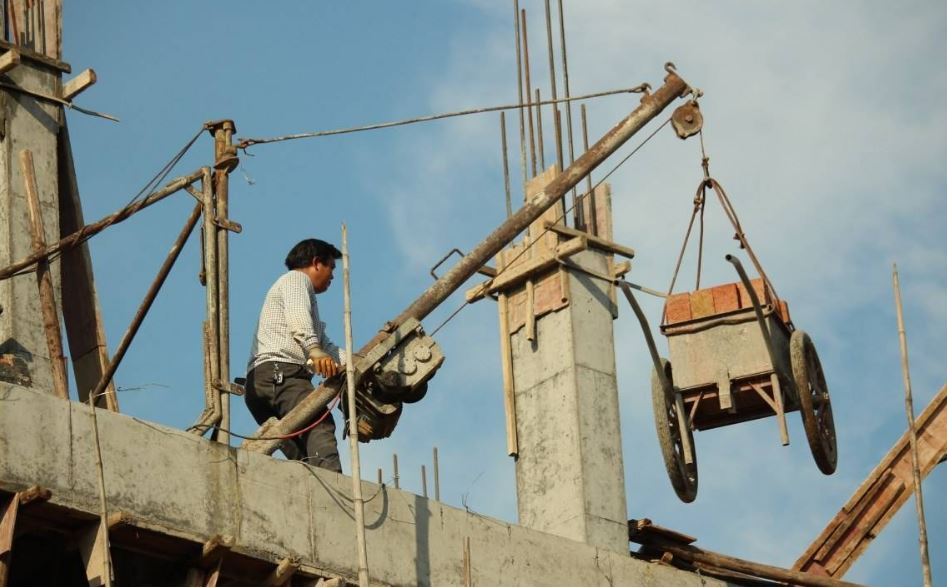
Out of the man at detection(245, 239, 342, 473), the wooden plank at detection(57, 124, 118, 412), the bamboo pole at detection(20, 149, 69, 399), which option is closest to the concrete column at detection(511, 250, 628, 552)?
the man at detection(245, 239, 342, 473)

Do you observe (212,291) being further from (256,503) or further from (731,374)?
(731,374)

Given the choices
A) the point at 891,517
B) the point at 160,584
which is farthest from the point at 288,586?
the point at 891,517

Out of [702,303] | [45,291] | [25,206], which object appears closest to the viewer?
[45,291]

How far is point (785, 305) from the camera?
657 inches

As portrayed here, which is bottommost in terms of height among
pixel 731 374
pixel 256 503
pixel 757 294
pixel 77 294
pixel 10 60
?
pixel 256 503

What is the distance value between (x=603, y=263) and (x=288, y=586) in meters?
5.68

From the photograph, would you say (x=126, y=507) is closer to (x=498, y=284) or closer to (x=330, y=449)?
(x=330, y=449)

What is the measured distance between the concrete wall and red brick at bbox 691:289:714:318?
276cm

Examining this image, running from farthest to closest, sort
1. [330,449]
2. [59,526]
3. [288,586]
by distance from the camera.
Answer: [330,449], [288,586], [59,526]

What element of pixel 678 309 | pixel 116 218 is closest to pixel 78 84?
pixel 116 218

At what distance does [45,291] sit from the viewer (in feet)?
51.0

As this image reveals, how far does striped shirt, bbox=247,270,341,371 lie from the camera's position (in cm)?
1353

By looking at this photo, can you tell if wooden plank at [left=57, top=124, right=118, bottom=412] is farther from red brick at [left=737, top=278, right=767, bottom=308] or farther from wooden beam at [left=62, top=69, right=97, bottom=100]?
red brick at [left=737, top=278, right=767, bottom=308]

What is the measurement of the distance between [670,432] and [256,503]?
16.3ft
